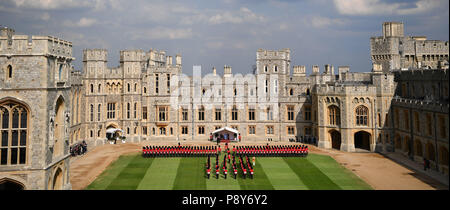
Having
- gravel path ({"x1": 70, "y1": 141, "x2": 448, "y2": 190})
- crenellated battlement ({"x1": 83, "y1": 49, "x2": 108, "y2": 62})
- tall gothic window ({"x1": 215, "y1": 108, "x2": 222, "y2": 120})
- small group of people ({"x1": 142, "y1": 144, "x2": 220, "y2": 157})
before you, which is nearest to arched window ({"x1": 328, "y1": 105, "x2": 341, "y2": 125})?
gravel path ({"x1": 70, "y1": 141, "x2": 448, "y2": 190})

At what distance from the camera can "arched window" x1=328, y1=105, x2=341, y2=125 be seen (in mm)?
41562

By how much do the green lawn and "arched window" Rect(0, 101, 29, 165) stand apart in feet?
22.1

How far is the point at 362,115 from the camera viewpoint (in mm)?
40375

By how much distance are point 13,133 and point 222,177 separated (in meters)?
15.2

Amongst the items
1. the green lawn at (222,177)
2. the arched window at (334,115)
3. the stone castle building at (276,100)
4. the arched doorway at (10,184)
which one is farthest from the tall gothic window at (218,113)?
the arched doorway at (10,184)

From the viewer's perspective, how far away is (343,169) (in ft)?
103

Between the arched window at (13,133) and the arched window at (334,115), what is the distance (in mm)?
33088

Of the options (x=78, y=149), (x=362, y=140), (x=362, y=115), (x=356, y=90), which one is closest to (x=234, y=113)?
(x=356, y=90)

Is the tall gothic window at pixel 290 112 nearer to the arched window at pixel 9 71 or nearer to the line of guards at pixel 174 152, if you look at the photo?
the line of guards at pixel 174 152

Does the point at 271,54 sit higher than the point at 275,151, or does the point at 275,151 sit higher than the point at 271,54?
the point at 271,54

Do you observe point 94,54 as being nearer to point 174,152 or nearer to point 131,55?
point 131,55

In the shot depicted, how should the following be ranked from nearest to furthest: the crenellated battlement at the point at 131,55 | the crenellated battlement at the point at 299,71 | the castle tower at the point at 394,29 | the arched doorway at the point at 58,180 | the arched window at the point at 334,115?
1. the arched doorway at the point at 58,180
2. the arched window at the point at 334,115
3. the crenellated battlement at the point at 131,55
4. the castle tower at the point at 394,29
5. the crenellated battlement at the point at 299,71

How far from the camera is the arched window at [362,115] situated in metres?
40.3

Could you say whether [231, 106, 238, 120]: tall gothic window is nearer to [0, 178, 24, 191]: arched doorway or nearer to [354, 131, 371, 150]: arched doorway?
[354, 131, 371, 150]: arched doorway
